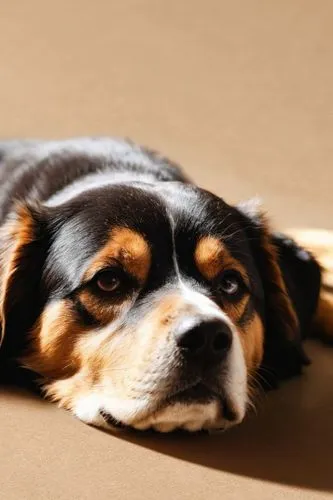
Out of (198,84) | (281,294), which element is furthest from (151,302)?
(198,84)

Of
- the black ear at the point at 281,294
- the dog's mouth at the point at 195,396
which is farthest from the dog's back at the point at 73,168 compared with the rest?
the dog's mouth at the point at 195,396

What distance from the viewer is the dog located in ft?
6.63

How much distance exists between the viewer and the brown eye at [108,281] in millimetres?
2215

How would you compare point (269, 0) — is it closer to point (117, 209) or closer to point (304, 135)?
point (304, 135)

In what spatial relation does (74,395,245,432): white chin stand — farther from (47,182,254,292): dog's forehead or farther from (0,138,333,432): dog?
(47,182,254,292): dog's forehead

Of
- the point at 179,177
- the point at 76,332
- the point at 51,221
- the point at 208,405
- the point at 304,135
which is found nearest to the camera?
the point at 208,405

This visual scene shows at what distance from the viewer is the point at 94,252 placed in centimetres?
224

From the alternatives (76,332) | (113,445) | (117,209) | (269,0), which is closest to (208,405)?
(113,445)

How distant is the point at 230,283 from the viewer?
91.9 inches

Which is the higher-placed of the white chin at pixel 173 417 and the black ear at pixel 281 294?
the black ear at pixel 281 294

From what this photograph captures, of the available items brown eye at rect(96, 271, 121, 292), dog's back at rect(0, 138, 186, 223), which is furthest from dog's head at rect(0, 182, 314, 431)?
dog's back at rect(0, 138, 186, 223)

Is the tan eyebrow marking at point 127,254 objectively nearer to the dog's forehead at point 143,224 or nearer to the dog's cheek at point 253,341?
the dog's forehead at point 143,224

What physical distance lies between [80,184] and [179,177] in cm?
43

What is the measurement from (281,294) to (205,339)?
2.15 feet
